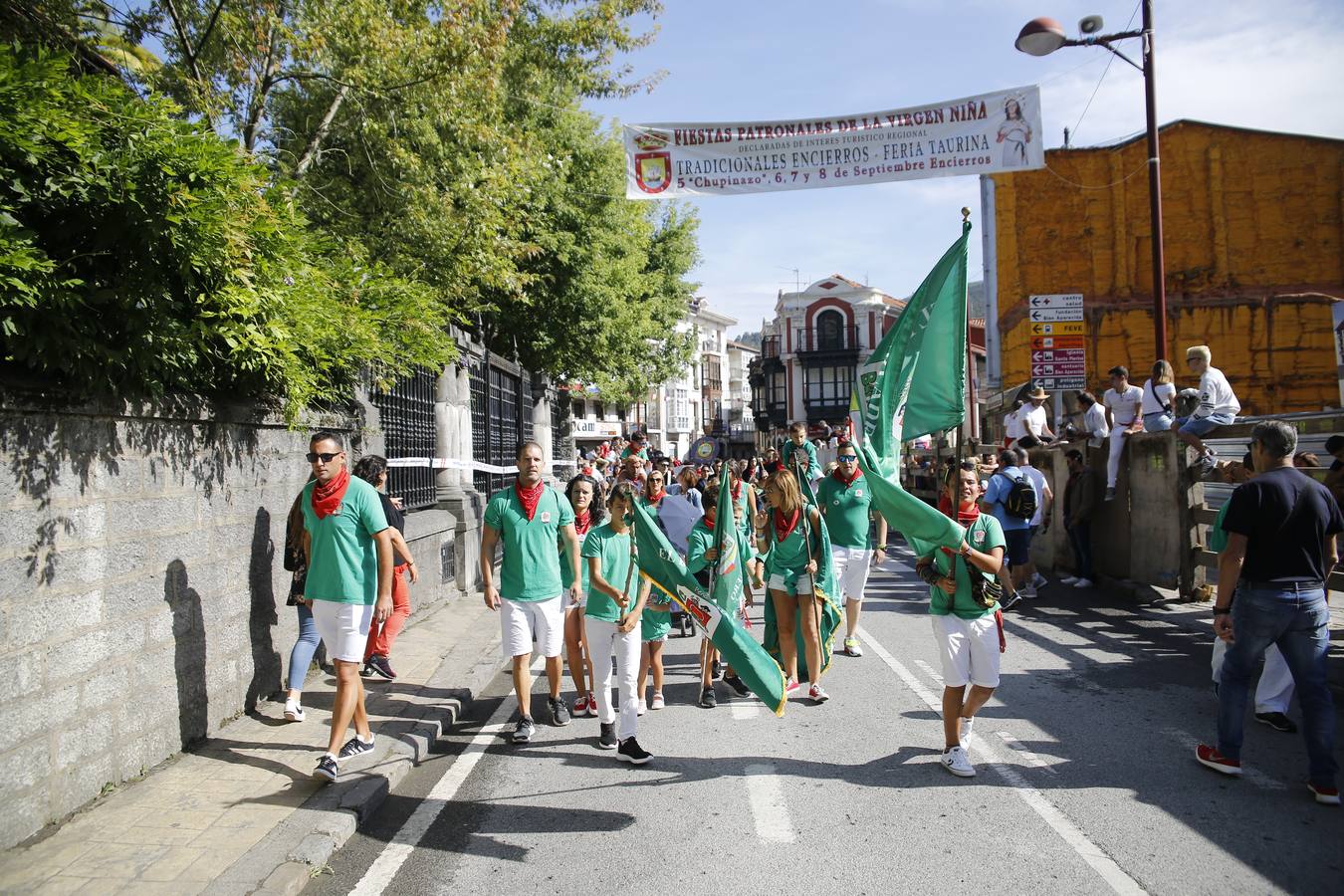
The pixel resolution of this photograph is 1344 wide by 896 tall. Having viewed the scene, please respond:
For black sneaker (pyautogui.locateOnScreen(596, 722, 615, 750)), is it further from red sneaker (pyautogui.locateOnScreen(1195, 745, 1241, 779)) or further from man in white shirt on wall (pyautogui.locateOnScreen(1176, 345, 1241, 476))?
man in white shirt on wall (pyautogui.locateOnScreen(1176, 345, 1241, 476))

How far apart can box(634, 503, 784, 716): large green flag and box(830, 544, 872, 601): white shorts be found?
1.91 meters

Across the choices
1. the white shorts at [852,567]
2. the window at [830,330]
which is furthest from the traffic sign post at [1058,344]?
the window at [830,330]

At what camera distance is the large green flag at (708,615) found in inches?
200

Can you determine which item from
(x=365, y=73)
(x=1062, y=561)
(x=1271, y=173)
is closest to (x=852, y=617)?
(x=1062, y=561)

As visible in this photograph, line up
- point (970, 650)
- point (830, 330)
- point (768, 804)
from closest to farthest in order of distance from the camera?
1. point (768, 804)
2. point (970, 650)
3. point (830, 330)

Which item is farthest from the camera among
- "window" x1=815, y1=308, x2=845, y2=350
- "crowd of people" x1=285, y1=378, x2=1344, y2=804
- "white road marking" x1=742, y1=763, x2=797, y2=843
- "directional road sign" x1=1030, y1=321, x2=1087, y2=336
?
"window" x1=815, y1=308, x2=845, y2=350

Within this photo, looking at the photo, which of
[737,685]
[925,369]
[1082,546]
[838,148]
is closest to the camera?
[925,369]

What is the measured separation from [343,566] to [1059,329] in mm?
11634

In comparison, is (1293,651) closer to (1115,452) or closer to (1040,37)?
(1115,452)

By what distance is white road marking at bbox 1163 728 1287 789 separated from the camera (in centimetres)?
490

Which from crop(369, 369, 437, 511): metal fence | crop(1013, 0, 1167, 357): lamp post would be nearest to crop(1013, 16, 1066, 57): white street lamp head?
crop(1013, 0, 1167, 357): lamp post

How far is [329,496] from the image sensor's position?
533 centimetres

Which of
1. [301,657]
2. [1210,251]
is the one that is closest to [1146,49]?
[301,657]

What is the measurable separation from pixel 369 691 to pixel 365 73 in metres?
7.56
